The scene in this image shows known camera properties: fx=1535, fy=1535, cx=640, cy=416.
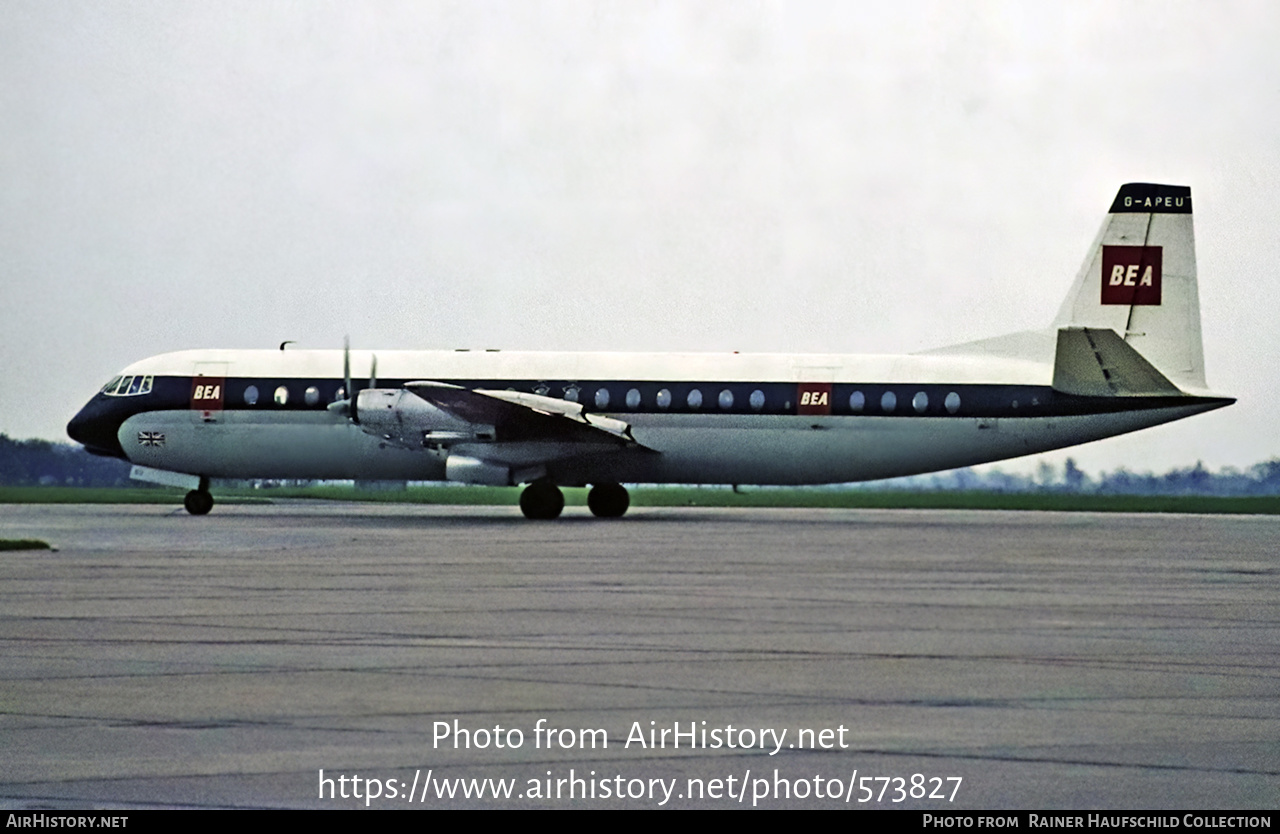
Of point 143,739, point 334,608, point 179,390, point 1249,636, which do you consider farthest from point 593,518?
point 143,739

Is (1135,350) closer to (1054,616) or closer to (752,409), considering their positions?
(752,409)

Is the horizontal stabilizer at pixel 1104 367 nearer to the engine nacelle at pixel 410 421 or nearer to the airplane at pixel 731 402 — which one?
the airplane at pixel 731 402

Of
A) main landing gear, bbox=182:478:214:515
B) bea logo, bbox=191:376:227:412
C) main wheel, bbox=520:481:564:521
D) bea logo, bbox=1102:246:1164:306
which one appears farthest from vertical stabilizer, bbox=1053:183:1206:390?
main landing gear, bbox=182:478:214:515

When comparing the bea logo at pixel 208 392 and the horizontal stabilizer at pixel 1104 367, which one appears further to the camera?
the bea logo at pixel 208 392

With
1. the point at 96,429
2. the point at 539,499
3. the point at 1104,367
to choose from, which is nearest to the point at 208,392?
the point at 96,429

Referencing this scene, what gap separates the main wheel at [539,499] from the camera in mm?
36062

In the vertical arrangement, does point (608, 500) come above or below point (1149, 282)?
below

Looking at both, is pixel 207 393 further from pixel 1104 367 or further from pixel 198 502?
pixel 1104 367

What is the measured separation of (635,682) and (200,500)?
1208 inches

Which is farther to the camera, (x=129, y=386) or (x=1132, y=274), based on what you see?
(x=129, y=386)

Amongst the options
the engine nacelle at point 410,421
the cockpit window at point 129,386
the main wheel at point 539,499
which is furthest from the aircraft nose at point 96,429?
the main wheel at point 539,499

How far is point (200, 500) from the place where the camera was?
39.0m

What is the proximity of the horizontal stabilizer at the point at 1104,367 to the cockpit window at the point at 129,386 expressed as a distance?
22331 mm
